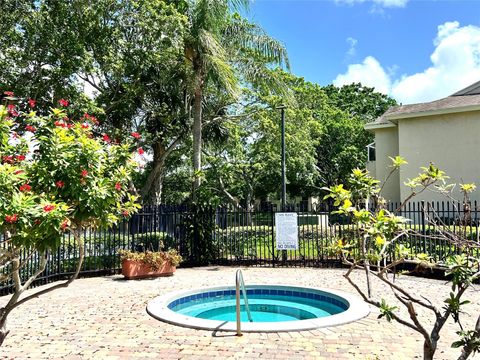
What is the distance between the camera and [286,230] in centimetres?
1313

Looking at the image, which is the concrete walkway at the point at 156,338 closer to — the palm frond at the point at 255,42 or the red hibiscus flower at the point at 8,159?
the red hibiscus flower at the point at 8,159

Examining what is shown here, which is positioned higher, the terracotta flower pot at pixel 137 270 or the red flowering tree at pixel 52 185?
the red flowering tree at pixel 52 185

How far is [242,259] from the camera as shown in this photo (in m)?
14.2

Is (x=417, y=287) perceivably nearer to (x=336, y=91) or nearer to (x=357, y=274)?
(x=357, y=274)

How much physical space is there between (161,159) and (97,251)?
1136 cm

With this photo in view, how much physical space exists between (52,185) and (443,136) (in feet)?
67.4

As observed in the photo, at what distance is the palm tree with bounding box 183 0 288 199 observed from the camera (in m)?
14.6

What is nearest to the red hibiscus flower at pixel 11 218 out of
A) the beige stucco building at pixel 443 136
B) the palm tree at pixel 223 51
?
the palm tree at pixel 223 51

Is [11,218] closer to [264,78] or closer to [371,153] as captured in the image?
[264,78]

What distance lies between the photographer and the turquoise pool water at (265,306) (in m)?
8.52

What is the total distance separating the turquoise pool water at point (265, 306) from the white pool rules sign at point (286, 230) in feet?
11.0

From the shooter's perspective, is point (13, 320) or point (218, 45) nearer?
point (13, 320)

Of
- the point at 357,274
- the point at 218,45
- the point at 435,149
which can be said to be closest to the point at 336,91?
the point at 435,149

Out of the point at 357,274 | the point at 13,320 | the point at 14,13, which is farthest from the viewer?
the point at 14,13
